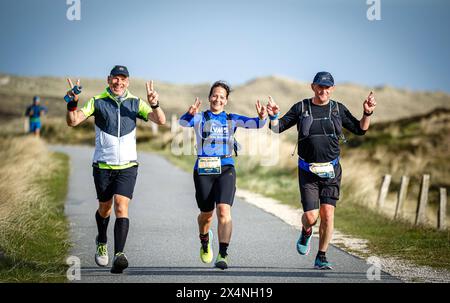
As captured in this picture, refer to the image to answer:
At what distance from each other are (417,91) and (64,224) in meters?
149

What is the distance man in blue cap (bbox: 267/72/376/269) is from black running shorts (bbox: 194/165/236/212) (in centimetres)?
72

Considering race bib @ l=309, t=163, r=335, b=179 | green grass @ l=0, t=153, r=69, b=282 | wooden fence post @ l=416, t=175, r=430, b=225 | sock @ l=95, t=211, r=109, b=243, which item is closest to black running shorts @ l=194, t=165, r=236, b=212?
race bib @ l=309, t=163, r=335, b=179

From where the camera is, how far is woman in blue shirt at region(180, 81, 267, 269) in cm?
828

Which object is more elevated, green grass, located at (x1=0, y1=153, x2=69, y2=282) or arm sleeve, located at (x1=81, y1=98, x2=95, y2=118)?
arm sleeve, located at (x1=81, y1=98, x2=95, y2=118)

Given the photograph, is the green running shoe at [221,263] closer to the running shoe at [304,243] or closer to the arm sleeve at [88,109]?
the running shoe at [304,243]

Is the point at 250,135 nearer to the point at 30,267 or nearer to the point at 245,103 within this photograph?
the point at 30,267

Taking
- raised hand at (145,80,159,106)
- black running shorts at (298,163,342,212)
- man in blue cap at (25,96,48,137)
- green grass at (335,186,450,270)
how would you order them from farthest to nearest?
man in blue cap at (25,96,48,137)
green grass at (335,186,450,270)
black running shorts at (298,163,342,212)
raised hand at (145,80,159,106)

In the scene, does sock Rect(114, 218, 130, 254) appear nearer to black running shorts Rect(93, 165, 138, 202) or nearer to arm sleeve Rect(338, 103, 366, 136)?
black running shorts Rect(93, 165, 138, 202)

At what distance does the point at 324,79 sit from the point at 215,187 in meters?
1.67

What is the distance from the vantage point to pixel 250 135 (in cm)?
3042

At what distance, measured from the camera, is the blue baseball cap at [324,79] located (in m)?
8.25

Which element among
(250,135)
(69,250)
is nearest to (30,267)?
(69,250)

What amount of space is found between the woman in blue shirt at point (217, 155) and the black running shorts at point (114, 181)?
716mm

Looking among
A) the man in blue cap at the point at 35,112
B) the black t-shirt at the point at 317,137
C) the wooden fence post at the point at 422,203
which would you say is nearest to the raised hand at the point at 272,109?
the black t-shirt at the point at 317,137
